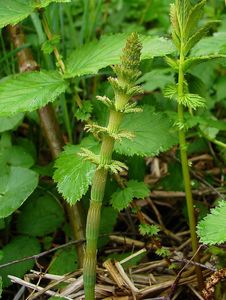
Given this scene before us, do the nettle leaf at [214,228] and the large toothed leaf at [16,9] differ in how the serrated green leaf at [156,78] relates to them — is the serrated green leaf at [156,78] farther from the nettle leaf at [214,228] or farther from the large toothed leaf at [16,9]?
the nettle leaf at [214,228]

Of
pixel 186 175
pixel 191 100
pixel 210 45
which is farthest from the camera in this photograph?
pixel 210 45

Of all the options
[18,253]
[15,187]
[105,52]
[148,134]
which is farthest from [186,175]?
[18,253]

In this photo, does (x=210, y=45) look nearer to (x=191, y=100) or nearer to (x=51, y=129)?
(x=191, y=100)

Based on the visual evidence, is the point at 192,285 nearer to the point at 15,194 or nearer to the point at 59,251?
the point at 59,251

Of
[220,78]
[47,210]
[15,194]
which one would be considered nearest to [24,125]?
[47,210]

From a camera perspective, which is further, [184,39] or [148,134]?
[148,134]

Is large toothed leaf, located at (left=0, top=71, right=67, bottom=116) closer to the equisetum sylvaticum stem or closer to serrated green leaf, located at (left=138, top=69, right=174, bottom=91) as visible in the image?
the equisetum sylvaticum stem

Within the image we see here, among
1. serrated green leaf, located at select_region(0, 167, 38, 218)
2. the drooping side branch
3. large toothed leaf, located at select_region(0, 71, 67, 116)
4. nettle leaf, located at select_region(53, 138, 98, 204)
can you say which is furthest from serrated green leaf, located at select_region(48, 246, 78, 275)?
large toothed leaf, located at select_region(0, 71, 67, 116)

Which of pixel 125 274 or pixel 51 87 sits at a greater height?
pixel 51 87
